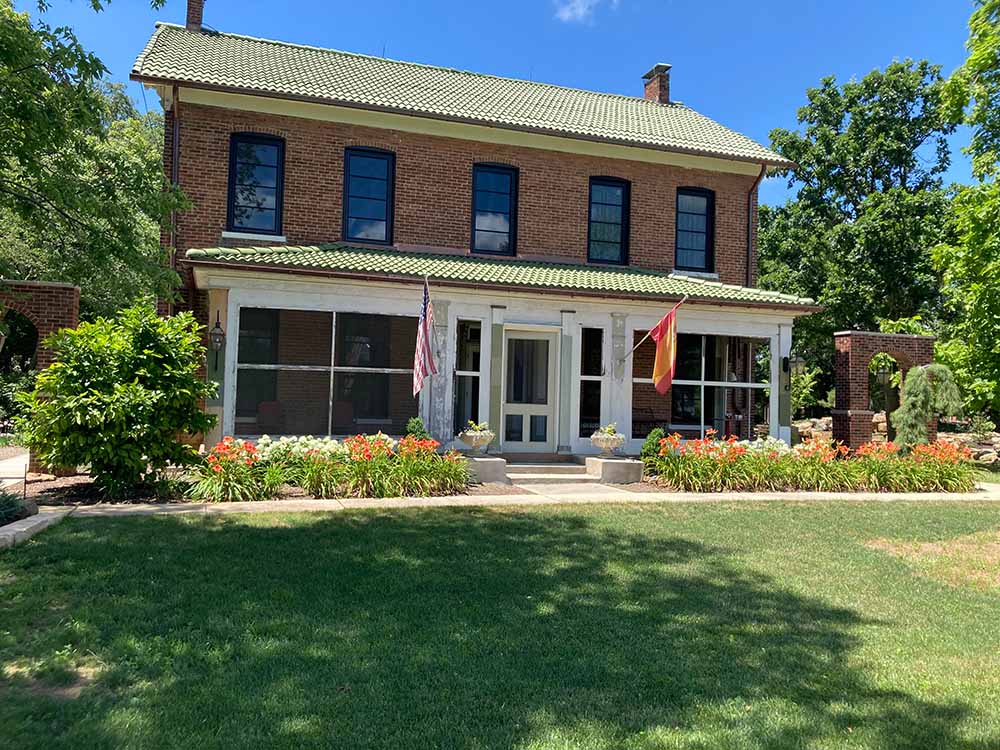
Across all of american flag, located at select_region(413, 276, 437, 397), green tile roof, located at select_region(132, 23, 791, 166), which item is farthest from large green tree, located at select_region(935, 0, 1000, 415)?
american flag, located at select_region(413, 276, 437, 397)

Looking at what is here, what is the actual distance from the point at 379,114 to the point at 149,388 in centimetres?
780

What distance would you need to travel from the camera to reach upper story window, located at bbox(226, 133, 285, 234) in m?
14.2

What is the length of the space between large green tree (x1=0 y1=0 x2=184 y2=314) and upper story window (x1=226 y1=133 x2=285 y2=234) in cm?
606

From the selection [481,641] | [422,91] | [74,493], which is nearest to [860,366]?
[422,91]

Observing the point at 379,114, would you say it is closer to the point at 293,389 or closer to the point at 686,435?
the point at 293,389

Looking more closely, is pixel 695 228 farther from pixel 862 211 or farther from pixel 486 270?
pixel 862 211

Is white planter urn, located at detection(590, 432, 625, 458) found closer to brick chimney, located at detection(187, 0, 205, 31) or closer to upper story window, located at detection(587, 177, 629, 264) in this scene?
A: upper story window, located at detection(587, 177, 629, 264)

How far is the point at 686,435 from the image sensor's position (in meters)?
16.3

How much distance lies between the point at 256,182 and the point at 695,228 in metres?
9.61

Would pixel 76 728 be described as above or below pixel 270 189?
below

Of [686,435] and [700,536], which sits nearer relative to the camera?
[700,536]

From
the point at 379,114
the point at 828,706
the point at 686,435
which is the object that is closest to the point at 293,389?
the point at 379,114

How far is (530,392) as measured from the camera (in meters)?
14.5

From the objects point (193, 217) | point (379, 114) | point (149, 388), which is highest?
point (379, 114)
